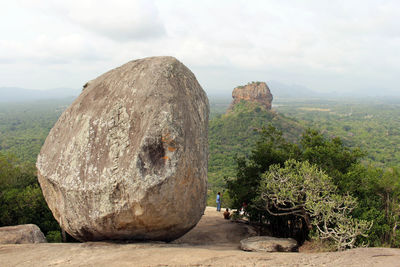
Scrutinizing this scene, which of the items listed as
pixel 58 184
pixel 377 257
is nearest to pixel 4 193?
pixel 58 184

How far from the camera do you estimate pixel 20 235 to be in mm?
8273

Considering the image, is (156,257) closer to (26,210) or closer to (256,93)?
(26,210)

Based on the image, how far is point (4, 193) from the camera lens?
554 inches

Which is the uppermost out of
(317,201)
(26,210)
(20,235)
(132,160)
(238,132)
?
(132,160)

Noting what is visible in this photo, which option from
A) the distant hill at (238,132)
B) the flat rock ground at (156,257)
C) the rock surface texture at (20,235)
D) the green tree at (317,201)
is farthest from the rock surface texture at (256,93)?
the flat rock ground at (156,257)

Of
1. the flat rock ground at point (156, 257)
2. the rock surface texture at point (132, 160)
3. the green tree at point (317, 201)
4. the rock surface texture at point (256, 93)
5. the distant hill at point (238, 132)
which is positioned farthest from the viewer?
the rock surface texture at point (256, 93)

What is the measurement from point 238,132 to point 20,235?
1850 inches

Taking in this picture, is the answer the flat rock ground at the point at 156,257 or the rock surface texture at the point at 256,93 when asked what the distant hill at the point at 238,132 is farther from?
the flat rock ground at the point at 156,257

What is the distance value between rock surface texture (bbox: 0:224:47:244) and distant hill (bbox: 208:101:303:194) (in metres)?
29.7

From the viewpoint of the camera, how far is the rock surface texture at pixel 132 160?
6.64 metres

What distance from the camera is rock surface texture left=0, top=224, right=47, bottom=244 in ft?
26.2

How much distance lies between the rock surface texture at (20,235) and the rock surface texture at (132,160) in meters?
1.37

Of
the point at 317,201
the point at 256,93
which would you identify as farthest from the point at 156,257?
the point at 256,93

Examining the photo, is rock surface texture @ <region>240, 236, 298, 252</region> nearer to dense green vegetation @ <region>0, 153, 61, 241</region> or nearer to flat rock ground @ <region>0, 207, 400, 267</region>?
flat rock ground @ <region>0, 207, 400, 267</region>
